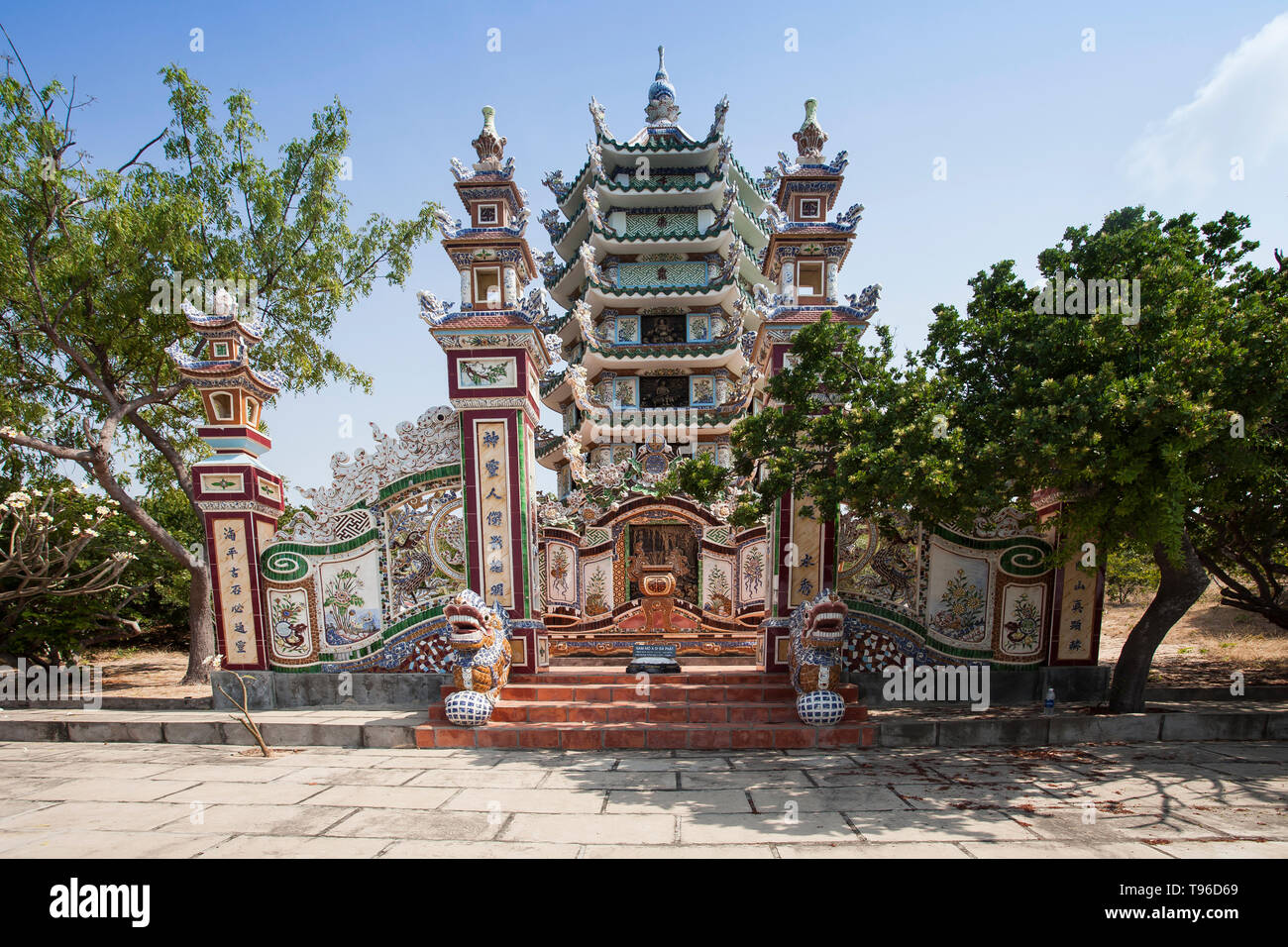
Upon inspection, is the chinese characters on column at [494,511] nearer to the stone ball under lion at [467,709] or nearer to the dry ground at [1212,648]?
the stone ball under lion at [467,709]

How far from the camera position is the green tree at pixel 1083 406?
553 centimetres

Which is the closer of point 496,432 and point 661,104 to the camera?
point 496,432

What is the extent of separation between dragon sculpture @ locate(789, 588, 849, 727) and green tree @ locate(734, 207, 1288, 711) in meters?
1.11

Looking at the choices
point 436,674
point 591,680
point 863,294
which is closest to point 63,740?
point 436,674

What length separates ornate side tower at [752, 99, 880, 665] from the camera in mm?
7949

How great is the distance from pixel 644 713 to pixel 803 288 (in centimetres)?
535

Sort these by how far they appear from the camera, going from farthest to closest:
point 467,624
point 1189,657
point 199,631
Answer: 1. point 1189,657
2. point 199,631
3. point 467,624

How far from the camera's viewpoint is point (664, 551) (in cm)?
1237

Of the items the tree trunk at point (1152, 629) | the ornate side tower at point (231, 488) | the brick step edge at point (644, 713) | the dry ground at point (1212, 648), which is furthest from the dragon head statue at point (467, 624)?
the dry ground at point (1212, 648)

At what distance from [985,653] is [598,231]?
49.9 feet

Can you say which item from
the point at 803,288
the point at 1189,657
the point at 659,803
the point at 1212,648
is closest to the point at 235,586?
the point at 659,803

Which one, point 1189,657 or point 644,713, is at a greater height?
point 644,713

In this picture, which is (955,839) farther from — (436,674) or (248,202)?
(248,202)

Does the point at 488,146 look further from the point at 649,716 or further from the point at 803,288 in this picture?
the point at 649,716
